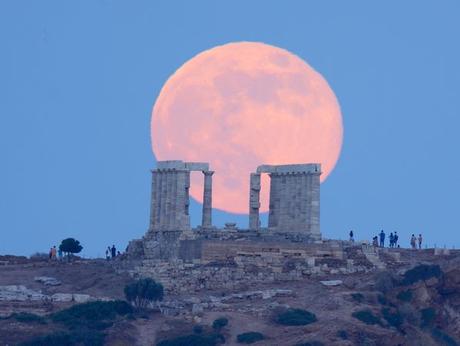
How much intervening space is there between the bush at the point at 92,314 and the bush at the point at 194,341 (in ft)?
12.2

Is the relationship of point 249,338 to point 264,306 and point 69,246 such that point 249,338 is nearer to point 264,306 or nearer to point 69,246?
point 264,306

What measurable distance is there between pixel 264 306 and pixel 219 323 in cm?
393

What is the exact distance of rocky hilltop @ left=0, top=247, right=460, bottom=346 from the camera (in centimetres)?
9656

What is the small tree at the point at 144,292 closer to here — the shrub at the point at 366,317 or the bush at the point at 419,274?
the shrub at the point at 366,317

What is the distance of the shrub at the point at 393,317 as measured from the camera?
327 ft

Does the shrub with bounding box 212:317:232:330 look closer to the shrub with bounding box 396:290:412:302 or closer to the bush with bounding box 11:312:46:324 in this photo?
the bush with bounding box 11:312:46:324

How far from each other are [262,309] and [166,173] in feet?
52.0

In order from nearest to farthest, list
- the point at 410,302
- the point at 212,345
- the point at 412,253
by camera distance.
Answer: the point at 212,345
the point at 410,302
the point at 412,253

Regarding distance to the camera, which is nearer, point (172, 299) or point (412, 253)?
point (172, 299)

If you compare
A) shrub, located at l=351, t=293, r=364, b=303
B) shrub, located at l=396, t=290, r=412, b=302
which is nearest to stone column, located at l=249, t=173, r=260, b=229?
shrub, located at l=351, t=293, r=364, b=303

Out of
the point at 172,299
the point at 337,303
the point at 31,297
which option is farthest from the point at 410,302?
the point at 31,297

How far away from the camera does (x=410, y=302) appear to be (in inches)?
4053

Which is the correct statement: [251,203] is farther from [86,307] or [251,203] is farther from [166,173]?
[86,307]

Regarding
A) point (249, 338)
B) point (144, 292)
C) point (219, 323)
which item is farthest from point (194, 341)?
point (144, 292)
